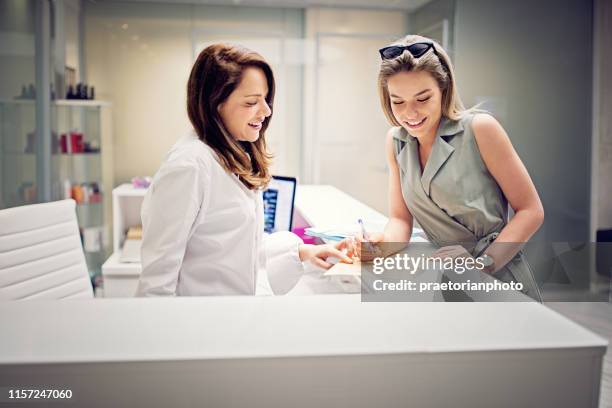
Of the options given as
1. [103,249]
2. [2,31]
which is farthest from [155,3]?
[103,249]

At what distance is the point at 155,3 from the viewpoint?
364 cm

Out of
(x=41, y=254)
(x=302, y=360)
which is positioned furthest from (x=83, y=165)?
(x=302, y=360)

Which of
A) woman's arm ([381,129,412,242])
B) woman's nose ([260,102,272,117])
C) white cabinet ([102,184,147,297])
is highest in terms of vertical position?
woman's nose ([260,102,272,117])

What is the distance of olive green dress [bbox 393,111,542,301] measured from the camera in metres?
1.21

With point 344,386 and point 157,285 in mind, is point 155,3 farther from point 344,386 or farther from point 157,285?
point 344,386

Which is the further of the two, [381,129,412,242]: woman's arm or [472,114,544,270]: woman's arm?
[381,129,412,242]: woman's arm

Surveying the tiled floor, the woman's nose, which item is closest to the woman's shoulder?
the woman's nose

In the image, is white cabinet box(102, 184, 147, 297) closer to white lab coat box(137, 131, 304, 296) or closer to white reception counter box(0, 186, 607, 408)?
white lab coat box(137, 131, 304, 296)

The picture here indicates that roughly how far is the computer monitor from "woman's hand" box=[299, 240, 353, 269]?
1.02 m

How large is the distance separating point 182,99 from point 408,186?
2.70 m

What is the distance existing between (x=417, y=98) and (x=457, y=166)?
0.54 feet

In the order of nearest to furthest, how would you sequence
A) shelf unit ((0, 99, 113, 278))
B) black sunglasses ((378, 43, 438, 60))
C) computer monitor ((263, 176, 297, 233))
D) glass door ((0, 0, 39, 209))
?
1. black sunglasses ((378, 43, 438, 60))
2. computer monitor ((263, 176, 297, 233))
3. glass door ((0, 0, 39, 209))
4. shelf unit ((0, 99, 113, 278))

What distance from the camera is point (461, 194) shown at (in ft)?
3.99

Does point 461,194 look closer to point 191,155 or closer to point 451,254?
point 451,254
